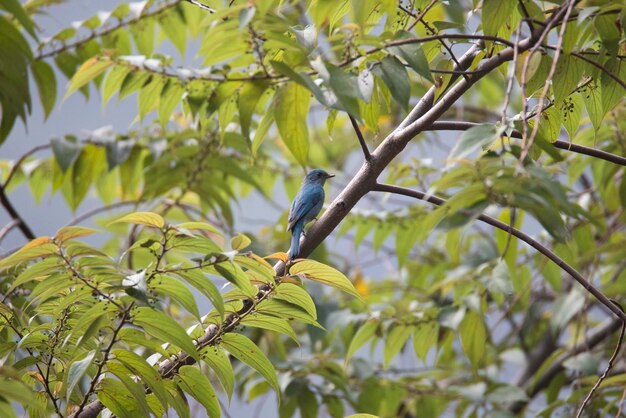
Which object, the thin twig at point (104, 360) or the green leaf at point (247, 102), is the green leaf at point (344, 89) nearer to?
the green leaf at point (247, 102)

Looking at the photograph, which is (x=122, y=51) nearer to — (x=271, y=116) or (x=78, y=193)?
(x=78, y=193)

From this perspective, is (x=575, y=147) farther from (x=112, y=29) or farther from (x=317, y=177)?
(x=112, y=29)

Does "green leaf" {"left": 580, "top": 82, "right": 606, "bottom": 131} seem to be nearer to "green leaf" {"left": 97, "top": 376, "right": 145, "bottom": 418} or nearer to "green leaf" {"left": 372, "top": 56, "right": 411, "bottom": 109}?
"green leaf" {"left": 372, "top": 56, "right": 411, "bottom": 109}

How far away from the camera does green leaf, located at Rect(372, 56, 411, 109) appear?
61.6 inches

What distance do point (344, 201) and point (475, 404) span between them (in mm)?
2157

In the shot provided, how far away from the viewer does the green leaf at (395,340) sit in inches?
117

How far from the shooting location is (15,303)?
7.94ft

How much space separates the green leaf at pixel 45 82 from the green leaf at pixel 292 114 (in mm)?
1312

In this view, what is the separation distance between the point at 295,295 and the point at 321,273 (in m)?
0.08

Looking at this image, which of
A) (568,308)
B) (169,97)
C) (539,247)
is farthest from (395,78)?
(568,308)

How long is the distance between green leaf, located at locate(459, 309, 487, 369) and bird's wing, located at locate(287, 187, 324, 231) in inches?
35.0

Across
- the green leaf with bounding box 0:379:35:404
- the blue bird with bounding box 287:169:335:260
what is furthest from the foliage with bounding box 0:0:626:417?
the blue bird with bounding box 287:169:335:260

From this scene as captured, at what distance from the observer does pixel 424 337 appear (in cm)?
300

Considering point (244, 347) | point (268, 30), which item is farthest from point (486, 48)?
point (244, 347)
